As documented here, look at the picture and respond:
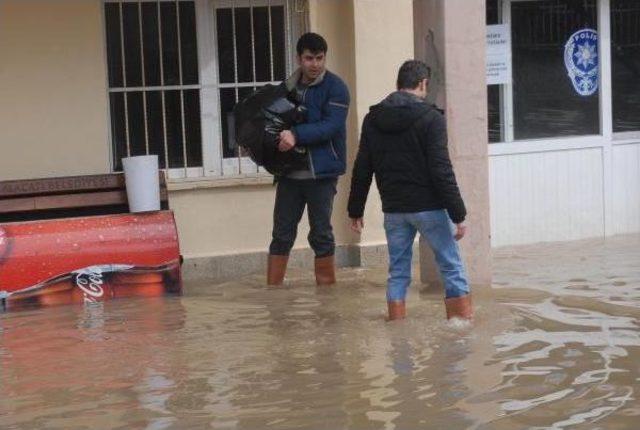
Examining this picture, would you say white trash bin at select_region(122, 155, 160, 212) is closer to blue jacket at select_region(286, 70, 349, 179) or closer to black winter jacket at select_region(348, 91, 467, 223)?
blue jacket at select_region(286, 70, 349, 179)

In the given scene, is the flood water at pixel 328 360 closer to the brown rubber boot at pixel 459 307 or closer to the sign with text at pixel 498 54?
the brown rubber boot at pixel 459 307

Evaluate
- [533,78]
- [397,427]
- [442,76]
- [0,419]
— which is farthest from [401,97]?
[533,78]

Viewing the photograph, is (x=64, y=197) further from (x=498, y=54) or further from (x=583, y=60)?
(x=583, y=60)

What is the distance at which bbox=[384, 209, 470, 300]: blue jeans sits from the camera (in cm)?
769

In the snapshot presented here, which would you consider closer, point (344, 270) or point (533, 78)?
point (344, 270)

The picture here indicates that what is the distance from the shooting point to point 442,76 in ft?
30.0

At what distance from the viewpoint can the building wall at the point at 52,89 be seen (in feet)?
32.5

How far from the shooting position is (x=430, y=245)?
7.79 m

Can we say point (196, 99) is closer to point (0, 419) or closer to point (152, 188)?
point (152, 188)

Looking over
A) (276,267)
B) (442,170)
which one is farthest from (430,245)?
(276,267)

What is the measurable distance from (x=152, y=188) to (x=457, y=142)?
2242 mm

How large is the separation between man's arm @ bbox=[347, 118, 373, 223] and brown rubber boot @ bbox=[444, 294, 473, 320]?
2.54 ft

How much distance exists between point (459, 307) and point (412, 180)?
87 cm

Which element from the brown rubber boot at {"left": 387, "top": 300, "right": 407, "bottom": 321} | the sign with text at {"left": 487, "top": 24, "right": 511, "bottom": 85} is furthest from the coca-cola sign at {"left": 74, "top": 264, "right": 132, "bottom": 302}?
the sign with text at {"left": 487, "top": 24, "right": 511, "bottom": 85}
